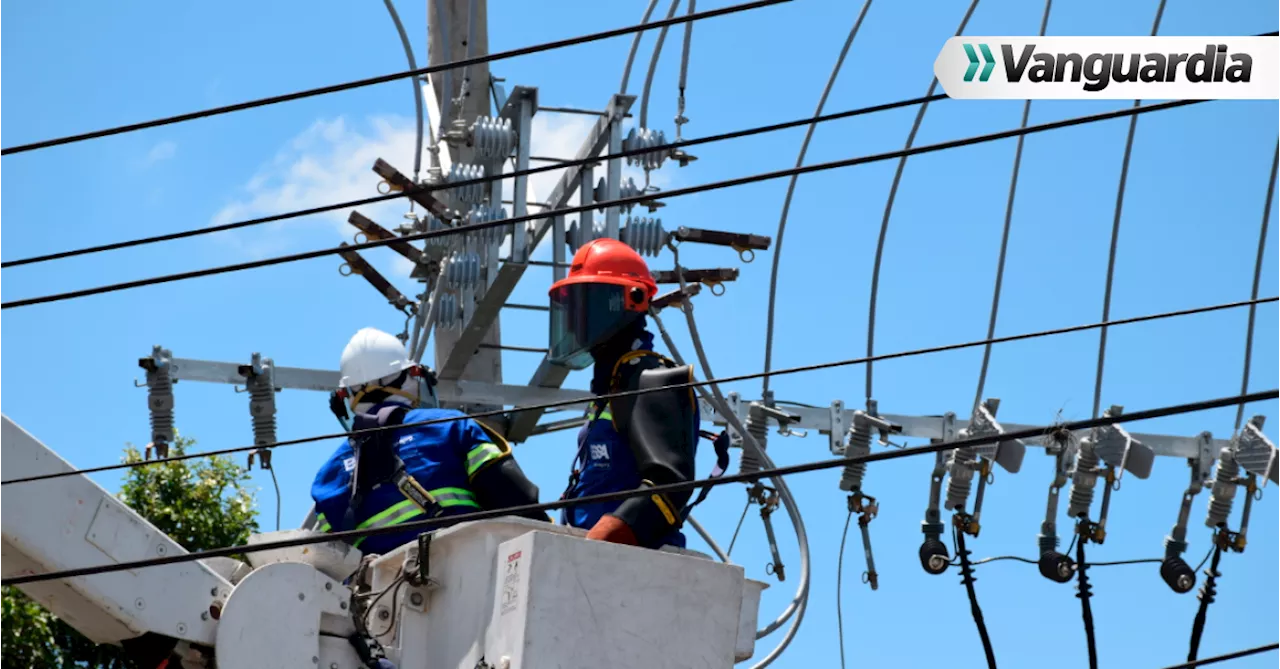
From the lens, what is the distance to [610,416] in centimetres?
703

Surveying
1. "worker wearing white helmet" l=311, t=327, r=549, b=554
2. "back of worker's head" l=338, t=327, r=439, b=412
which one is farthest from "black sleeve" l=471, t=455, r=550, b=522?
"back of worker's head" l=338, t=327, r=439, b=412

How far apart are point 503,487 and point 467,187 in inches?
151

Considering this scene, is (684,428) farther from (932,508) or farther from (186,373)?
(186,373)

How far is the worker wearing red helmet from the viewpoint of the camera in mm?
6465

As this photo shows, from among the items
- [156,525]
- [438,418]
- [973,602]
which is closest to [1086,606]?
[973,602]

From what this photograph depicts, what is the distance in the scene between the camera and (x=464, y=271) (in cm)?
1048

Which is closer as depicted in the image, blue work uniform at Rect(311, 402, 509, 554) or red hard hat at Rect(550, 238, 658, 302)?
blue work uniform at Rect(311, 402, 509, 554)

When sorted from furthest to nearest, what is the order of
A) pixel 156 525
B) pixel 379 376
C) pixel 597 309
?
pixel 156 525, pixel 379 376, pixel 597 309

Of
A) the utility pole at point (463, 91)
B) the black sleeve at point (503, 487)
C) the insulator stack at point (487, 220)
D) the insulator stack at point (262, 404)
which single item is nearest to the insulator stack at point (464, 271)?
the insulator stack at point (487, 220)

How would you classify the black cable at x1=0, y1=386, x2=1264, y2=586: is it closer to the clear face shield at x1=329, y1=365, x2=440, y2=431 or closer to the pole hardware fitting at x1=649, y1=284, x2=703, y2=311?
the clear face shield at x1=329, y1=365, x2=440, y2=431

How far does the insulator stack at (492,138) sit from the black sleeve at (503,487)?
3864 millimetres

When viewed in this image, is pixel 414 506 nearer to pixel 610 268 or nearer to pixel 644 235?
pixel 610 268

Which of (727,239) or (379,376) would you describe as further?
(727,239)

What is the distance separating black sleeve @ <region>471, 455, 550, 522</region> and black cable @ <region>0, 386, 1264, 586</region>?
175 mm
